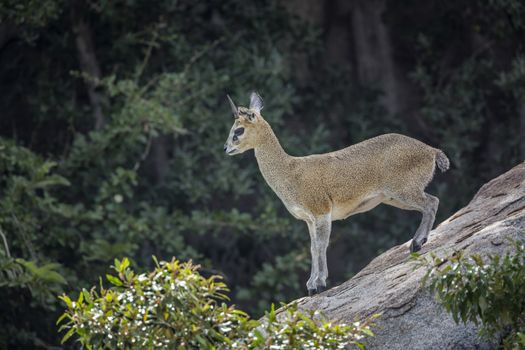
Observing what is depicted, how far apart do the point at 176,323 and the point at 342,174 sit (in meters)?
3.65

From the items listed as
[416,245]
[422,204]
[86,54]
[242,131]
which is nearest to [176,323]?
[242,131]

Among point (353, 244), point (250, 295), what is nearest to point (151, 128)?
point (250, 295)

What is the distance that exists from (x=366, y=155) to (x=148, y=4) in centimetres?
756

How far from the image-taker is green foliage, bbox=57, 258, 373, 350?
26.8ft

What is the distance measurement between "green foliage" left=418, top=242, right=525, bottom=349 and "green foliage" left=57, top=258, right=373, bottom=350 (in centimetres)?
69

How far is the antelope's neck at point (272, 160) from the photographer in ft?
37.6

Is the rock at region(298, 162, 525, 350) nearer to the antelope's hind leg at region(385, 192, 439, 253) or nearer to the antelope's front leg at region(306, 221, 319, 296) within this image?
the antelope's hind leg at region(385, 192, 439, 253)

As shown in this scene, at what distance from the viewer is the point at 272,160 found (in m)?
11.5

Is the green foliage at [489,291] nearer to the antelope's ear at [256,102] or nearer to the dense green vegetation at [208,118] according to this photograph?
the antelope's ear at [256,102]

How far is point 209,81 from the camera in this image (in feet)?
58.1

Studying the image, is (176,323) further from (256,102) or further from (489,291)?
(256,102)

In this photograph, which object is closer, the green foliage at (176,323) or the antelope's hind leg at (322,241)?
the green foliage at (176,323)

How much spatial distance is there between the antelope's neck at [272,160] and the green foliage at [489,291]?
3.32 metres

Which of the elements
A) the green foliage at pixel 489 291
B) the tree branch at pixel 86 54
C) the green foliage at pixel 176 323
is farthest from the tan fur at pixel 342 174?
the tree branch at pixel 86 54
